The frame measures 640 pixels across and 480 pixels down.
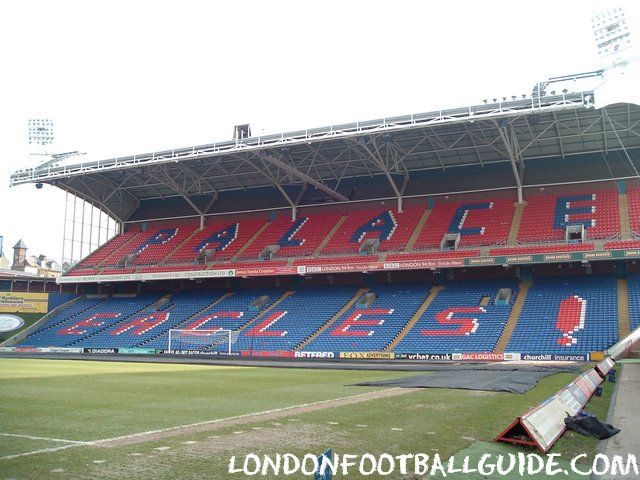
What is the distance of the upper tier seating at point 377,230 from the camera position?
137 feet

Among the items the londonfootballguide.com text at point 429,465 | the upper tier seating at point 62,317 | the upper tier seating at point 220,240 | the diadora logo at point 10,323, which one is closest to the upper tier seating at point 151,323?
the upper tier seating at point 220,240

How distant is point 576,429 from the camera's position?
8820mm

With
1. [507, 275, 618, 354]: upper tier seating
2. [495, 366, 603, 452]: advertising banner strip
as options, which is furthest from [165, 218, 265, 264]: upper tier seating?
[495, 366, 603, 452]: advertising banner strip

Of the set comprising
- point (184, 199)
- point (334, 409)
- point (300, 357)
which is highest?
point (184, 199)

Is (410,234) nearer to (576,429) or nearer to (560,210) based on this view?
(560,210)

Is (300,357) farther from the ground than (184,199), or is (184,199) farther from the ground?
(184,199)

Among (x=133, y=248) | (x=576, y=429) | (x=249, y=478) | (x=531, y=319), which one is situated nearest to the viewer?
(x=249, y=478)

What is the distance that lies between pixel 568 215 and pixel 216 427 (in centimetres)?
3471

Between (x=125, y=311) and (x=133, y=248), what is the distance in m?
7.08

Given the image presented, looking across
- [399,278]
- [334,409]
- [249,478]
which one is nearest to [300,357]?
[399,278]

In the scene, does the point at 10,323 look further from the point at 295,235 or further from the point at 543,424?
the point at 543,424

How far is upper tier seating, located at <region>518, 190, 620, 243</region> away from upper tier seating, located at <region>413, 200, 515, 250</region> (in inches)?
54.9

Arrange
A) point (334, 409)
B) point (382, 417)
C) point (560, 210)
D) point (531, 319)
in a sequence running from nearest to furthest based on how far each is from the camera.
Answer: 1. point (382, 417)
2. point (334, 409)
3. point (531, 319)
4. point (560, 210)

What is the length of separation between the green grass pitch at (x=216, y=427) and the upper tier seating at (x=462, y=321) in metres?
16.8
